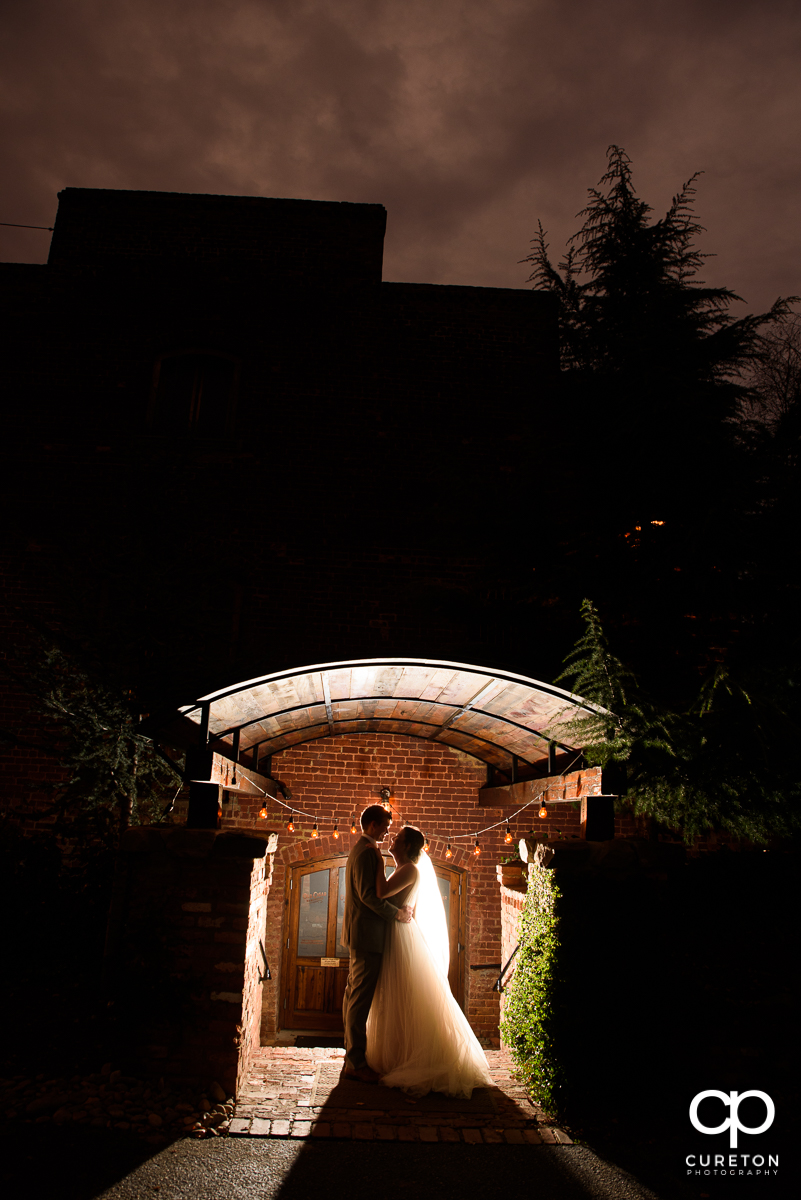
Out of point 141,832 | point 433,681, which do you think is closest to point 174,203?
point 433,681

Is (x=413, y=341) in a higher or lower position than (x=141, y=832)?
higher

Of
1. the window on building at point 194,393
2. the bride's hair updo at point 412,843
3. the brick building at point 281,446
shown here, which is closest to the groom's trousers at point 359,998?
the bride's hair updo at point 412,843

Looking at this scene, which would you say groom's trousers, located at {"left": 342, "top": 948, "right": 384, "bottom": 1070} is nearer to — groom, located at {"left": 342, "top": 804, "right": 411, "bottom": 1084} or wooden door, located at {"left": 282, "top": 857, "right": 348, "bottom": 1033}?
groom, located at {"left": 342, "top": 804, "right": 411, "bottom": 1084}

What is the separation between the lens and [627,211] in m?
6.77

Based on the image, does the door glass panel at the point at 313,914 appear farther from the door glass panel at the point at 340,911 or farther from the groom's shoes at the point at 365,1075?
the groom's shoes at the point at 365,1075

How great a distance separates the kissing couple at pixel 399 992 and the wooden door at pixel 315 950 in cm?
339

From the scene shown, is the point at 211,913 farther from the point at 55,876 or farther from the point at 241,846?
the point at 55,876

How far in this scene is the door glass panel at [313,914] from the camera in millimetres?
8078

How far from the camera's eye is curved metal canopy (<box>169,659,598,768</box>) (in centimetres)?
457

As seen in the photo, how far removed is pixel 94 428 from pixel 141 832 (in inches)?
234

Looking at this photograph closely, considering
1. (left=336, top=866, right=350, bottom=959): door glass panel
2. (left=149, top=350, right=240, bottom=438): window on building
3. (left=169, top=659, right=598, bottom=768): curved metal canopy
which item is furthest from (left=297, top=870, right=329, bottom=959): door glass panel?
(left=149, top=350, right=240, bottom=438): window on building

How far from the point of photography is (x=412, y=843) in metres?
5.04
